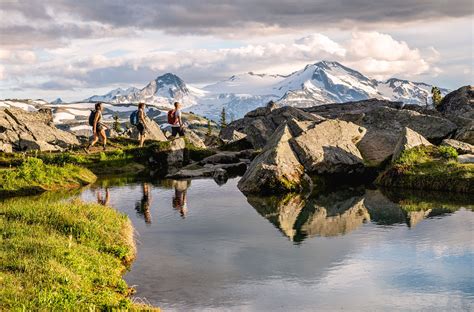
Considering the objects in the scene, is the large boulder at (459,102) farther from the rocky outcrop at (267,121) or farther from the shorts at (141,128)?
the shorts at (141,128)

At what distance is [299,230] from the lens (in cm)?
3008

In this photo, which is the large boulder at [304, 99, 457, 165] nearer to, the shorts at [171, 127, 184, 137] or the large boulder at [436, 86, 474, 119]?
the shorts at [171, 127, 184, 137]

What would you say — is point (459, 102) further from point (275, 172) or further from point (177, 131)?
point (275, 172)

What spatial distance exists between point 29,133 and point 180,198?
38.7 meters

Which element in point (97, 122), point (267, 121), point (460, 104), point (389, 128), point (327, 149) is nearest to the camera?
point (327, 149)

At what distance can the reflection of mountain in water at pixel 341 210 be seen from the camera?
3081cm

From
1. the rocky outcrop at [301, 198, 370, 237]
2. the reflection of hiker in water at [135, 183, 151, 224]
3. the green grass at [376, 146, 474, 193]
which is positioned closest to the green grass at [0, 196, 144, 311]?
the reflection of hiker in water at [135, 183, 151, 224]

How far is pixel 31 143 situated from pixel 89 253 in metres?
49.0

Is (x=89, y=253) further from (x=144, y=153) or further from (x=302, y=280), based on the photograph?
(x=144, y=153)

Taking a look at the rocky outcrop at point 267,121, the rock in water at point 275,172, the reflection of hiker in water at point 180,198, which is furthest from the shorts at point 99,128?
the rocky outcrop at point 267,121

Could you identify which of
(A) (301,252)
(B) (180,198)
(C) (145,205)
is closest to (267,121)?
(B) (180,198)

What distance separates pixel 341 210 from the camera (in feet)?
116

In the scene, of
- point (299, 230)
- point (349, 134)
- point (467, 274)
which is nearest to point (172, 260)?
point (299, 230)

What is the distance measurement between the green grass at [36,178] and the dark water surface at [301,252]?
3703mm
